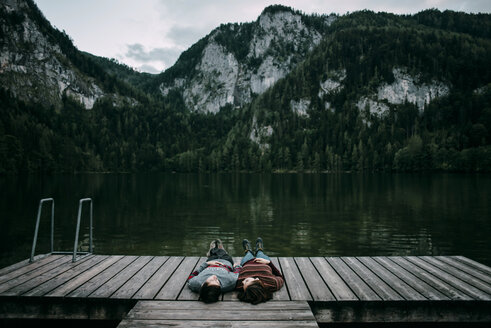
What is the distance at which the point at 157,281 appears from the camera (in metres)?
6.37

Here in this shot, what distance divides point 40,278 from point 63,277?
1.44 ft

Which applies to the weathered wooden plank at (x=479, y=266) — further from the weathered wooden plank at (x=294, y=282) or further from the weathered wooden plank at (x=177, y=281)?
the weathered wooden plank at (x=177, y=281)

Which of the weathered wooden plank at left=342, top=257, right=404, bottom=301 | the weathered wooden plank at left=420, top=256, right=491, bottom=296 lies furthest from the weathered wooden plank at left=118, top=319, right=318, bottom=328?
the weathered wooden plank at left=420, top=256, right=491, bottom=296

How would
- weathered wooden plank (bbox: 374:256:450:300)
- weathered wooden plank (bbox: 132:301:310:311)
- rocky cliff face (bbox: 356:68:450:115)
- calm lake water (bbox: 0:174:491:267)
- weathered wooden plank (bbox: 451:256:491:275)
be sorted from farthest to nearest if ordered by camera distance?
1. rocky cliff face (bbox: 356:68:450:115)
2. calm lake water (bbox: 0:174:491:267)
3. weathered wooden plank (bbox: 451:256:491:275)
4. weathered wooden plank (bbox: 374:256:450:300)
5. weathered wooden plank (bbox: 132:301:310:311)

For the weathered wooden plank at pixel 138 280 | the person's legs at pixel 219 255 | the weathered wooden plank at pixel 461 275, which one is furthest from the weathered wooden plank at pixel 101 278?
the weathered wooden plank at pixel 461 275

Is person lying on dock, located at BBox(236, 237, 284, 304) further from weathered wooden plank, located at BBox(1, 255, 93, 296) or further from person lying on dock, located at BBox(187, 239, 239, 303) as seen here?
weathered wooden plank, located at BBox(1, 255, 93, 296)

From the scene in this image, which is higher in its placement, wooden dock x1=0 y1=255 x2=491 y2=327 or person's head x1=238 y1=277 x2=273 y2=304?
person's head x1=238 y1=277 x2=273 y2=304

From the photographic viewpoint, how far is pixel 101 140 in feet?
639

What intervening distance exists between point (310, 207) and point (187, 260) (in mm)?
23196

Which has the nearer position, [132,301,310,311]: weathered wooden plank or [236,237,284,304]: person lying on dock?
[132,301,310,311]: weathered wooden plank

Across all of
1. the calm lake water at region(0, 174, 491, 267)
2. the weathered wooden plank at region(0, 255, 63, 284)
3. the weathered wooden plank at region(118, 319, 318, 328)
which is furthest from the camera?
the calm lake water at region(0, 174, 491, 267)

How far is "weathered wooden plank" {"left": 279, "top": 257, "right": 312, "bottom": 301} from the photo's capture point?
560 cm

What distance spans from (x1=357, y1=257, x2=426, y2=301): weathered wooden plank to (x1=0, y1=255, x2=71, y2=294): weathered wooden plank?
302 inches

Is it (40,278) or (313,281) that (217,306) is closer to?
(313,281)
